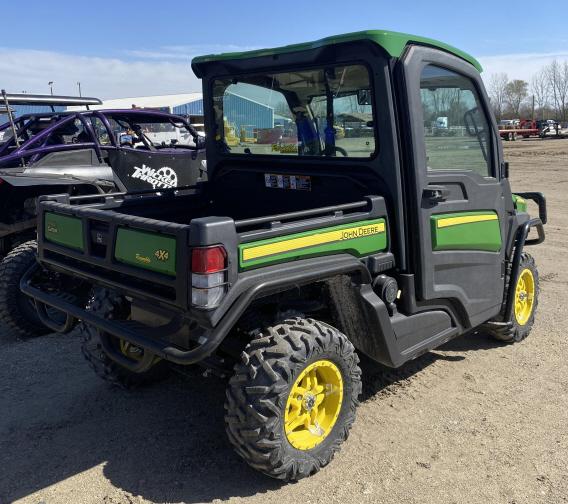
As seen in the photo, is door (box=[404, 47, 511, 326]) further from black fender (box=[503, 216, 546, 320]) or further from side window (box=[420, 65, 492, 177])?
black fender (box=[503, 216, 546, 320])

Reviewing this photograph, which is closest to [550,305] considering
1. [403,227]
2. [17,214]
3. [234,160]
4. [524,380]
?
[524,380]

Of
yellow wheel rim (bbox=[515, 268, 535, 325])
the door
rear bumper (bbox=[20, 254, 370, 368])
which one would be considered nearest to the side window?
the door

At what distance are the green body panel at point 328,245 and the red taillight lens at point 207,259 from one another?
119mm

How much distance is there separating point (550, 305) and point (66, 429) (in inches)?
177

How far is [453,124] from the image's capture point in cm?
374

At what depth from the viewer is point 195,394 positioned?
392 cm

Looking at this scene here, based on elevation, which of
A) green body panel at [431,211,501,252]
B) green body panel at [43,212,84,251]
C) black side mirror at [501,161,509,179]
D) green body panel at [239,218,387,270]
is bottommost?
green body panel at [431,211,501,252]

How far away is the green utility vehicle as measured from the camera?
272cm

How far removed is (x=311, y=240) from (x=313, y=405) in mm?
865

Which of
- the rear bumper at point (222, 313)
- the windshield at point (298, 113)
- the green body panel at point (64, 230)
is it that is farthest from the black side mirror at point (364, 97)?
the green body panel at point (64, 230)

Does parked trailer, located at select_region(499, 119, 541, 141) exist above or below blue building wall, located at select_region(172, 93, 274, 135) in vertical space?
above

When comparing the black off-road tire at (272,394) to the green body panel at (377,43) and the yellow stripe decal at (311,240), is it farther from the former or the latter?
the green body panel at (377,43)

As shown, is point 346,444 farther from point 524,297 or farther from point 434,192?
point 524,297

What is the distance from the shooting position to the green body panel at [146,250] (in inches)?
104
